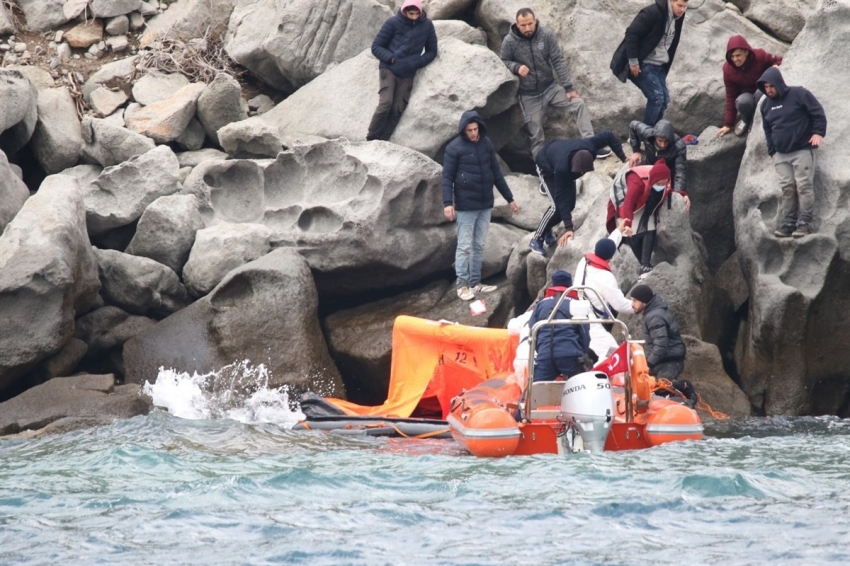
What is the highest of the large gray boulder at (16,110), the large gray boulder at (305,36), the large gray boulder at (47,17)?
the large gray boulder at (47,17)

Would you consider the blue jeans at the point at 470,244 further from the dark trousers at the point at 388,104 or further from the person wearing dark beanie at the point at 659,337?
the person wearing dark beanie at the point at 659,337

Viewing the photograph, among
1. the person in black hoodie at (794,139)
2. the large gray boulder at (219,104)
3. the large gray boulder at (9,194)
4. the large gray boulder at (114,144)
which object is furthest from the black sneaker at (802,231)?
the large gray boulder at (9,194)

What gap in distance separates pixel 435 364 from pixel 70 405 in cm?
397

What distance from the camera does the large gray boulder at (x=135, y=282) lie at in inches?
590

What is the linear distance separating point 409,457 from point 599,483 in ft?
6.60

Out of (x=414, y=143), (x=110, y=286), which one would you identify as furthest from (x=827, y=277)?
(x=110, y=286)

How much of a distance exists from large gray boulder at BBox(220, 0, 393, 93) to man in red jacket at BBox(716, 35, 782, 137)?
6.48 meters

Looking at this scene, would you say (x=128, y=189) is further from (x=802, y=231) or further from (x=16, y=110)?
(x=802, y=231)

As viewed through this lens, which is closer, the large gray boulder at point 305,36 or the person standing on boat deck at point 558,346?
the person standing on boat deck at point 558,346

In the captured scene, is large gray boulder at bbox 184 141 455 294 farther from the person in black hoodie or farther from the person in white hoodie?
the person in black hoodie

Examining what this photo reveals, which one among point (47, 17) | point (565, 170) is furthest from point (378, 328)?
point (47, 17)

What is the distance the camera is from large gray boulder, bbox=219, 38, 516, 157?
54.4 ft

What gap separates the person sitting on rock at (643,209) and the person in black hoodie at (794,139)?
1262 mm

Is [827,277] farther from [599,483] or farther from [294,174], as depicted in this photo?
[294,174]
